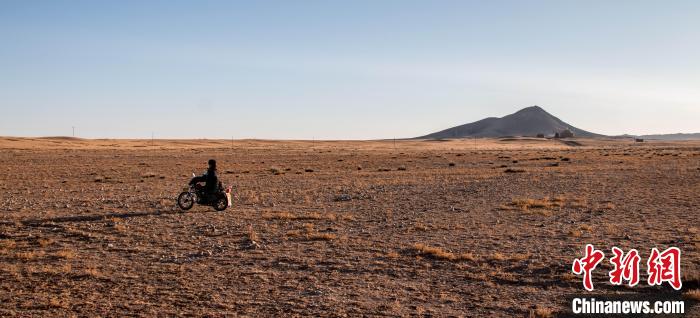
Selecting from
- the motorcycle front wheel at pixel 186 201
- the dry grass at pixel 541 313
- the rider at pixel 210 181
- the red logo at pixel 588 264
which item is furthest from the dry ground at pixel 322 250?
the rider at pixel 210 181

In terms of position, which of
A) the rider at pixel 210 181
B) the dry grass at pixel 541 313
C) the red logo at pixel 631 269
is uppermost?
the rider at pixel 210 181

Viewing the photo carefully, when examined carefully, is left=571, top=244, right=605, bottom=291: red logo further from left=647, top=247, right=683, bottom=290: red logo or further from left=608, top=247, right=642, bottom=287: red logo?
left=647, top=247, right=683, bottom=290: red logo

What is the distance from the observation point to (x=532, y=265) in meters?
11.0

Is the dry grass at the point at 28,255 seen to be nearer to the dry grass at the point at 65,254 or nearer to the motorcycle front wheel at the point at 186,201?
the dry grass at the point at 65,254

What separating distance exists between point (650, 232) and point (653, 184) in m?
16.1

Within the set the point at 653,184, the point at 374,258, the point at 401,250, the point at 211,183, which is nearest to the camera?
the point at 374,258

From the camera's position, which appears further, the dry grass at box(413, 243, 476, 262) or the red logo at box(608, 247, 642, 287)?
the dry grass at box(413, 243, 476, 262)

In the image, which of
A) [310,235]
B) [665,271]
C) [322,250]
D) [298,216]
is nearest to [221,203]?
[298,216]

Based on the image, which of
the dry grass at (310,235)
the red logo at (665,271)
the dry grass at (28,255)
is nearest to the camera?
the red logo at (665,271)

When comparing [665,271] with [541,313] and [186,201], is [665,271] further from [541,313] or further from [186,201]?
[186,201]

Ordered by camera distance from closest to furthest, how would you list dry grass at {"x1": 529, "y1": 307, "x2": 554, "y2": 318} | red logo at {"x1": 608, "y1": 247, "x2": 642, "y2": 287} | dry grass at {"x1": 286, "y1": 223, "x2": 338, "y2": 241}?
dry grass at {"x1": 529, "y1": 307, "x2": 554, "y2": 318}, red logo at {"x1": 608, "y1": 247, "x2": 642, "y2": 287}, dry grass at {"x1": 286, "y1": 223, "x2": 338, "y2": 241}

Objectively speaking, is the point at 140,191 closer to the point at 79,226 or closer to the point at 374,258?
the point at 79,226

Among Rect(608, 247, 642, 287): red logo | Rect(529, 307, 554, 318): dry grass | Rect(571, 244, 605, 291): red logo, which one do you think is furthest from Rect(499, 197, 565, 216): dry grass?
Rect(529, 307, 554, 318): dry grass

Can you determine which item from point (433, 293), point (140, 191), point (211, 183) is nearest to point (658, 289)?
point (433, 293)
